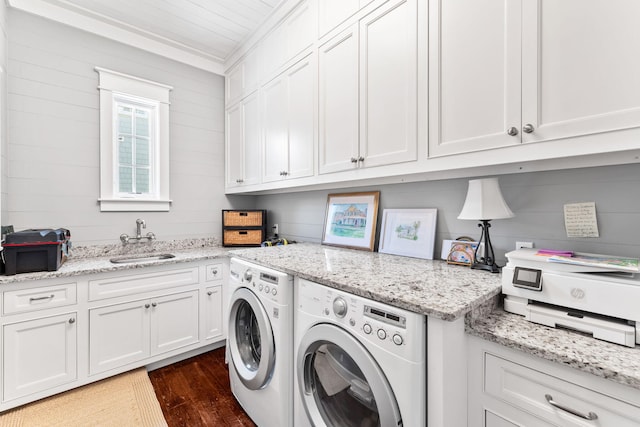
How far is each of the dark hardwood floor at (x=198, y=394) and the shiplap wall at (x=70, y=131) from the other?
1196mm

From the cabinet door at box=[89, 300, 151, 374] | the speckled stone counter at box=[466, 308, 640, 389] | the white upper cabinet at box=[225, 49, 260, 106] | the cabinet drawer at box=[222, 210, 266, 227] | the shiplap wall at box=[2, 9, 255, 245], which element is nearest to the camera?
the speckled stone counter at box=[466, 308, 640, 389]

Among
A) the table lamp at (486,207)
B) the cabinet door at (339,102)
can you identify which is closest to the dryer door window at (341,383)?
the table lamp at (486,207)

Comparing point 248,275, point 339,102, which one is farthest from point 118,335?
point 339,102

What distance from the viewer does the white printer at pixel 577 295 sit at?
0.81 metres

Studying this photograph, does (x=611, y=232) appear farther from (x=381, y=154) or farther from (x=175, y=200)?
(x=175, y=200)

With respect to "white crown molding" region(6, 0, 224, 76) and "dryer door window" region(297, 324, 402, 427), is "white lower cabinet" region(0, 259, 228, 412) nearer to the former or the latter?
"dryer door window" region(297, 324, 402, 427)

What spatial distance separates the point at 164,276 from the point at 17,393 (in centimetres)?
100

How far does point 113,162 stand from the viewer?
246 centimetres

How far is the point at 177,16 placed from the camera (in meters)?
2.30

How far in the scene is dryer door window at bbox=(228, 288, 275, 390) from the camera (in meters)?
1.47

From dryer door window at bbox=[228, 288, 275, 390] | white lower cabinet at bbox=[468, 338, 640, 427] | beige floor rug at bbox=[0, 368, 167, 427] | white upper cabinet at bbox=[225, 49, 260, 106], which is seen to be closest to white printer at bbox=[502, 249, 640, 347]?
white lower cabinet at bbox=[468, 338, 640, 427]

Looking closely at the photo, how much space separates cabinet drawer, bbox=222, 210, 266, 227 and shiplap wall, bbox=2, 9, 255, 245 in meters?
0.36

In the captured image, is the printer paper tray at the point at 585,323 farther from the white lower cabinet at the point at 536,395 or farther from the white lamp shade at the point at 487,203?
the white lamp shade at the point at 487,203

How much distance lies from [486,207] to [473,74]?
593mm
